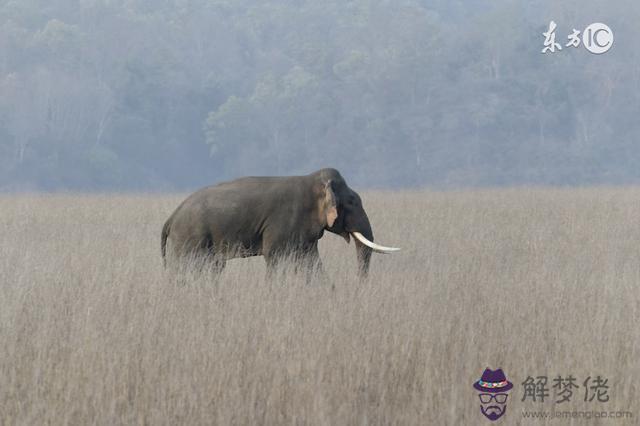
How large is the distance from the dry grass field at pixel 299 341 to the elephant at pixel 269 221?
37 centimetres

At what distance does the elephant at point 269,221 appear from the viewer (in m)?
10.4

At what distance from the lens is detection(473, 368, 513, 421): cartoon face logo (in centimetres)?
561

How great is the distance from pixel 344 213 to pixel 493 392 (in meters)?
4.79

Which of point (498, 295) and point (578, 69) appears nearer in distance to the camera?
point (498, 295)

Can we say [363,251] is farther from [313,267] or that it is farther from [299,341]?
[299,341]

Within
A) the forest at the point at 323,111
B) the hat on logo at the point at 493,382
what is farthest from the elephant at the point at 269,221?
the forest at the point at 323,111

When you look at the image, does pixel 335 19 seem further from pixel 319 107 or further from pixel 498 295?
pixel 498 295

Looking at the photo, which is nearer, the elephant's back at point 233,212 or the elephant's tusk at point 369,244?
the elephant's tusk at point 369,244

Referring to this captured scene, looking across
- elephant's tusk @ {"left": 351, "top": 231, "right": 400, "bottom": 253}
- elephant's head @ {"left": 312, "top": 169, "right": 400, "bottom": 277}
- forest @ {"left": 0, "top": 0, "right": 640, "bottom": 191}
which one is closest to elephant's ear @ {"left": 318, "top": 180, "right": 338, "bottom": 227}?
elephant's head @ {"left": 312, "top": 169, "right": 400, "bottom": 277}

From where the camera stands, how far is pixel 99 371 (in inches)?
239

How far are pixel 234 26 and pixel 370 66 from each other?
2199cm

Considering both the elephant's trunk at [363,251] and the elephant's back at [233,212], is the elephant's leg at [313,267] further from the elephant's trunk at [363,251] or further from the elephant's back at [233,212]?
the elephant's back at [233,212]

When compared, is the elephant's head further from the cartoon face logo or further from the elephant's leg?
the cartoon face logo

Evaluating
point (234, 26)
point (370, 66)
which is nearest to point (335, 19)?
point (234, 26)
